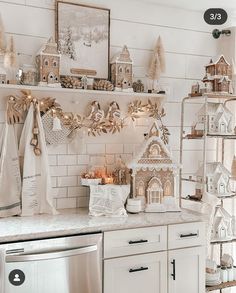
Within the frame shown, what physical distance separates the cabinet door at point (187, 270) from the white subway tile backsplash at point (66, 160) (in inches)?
36.5

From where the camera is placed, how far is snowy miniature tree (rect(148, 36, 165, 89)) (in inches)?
135

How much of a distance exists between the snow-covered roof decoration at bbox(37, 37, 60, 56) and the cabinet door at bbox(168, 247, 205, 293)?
1.51 meters

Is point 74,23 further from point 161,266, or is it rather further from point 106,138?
point 161,266

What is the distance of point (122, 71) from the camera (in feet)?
10.9

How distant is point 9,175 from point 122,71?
109 cm

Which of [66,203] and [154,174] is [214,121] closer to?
[154,174]

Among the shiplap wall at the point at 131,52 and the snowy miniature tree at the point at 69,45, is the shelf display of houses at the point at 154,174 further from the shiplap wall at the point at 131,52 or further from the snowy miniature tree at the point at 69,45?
the snowy miniature tree at the point at 69,45

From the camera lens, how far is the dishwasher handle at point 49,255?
246cm

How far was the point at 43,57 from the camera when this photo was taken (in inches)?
119

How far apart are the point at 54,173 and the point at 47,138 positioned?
0.26m

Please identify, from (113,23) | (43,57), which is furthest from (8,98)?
(113,23)

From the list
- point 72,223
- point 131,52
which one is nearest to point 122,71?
point 131,52

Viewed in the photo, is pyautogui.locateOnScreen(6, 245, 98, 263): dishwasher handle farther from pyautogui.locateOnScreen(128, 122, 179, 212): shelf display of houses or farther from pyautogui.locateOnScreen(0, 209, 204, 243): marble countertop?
pyautogui.locateOnScreen(128, 122, 179, 212): shelf display of houses

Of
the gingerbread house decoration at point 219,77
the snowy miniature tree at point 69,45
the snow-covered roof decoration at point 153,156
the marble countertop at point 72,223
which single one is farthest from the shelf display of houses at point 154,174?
the snowy miniature tree at point 69,45
